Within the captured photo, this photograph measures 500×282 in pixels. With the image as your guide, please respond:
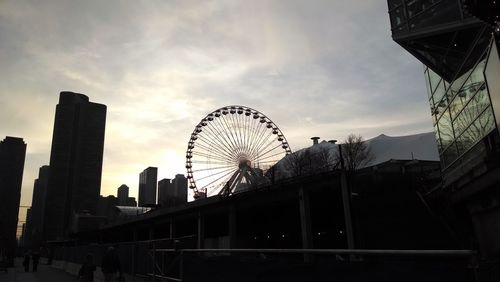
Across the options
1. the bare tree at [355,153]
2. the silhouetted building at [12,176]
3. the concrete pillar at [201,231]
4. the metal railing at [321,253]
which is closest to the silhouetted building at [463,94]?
the metal railing at [321,253]

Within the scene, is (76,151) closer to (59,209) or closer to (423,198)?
(59,209)

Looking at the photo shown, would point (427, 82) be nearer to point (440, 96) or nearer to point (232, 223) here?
point (440, 96)

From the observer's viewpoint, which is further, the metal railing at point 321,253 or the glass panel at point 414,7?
the glass panel at point 414,7

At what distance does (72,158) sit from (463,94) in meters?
147

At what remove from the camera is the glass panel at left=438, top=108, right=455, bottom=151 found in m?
20.2

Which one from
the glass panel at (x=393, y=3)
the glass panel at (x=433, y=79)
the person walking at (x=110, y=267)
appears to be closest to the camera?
the person walking at (x=110, y=267)

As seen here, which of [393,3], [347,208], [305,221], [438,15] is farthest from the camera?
[305,221]

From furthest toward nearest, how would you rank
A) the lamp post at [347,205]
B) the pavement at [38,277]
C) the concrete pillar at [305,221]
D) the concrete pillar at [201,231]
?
1. the concrete pillar at [201,231]
2. the concrete pillar at [305,221]
3. the lamp post at [347,205]
4. the pavement at [38,277]

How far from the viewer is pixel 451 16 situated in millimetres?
18656

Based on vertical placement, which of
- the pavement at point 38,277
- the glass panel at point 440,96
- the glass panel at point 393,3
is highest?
the glass panel at point 393,3

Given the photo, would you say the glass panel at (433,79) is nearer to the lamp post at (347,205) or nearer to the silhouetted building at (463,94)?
the silhouetted building at (463,94)

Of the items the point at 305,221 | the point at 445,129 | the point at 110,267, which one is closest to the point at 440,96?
the point at 445,129

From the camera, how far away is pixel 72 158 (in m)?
148

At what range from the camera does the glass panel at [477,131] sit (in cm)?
1452
